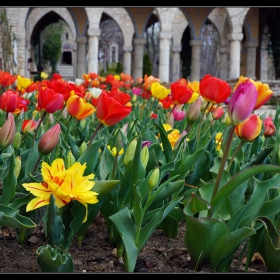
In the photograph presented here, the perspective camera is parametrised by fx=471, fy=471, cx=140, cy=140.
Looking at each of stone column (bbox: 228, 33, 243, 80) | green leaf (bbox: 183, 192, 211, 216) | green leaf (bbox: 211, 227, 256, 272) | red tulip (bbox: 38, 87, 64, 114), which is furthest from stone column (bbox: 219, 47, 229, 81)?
green leaf (bbox: 211, 227, 256, 272)

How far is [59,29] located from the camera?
42906 millimetres

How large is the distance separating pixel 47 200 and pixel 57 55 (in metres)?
42.4

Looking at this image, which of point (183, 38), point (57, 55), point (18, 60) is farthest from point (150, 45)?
point (18, 60)

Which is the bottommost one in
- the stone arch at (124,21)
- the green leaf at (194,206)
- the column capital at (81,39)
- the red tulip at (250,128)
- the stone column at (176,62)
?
Result: the green leaf at (194,206)

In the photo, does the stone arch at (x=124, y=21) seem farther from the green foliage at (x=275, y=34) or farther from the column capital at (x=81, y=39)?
the green foliage at (x=275, y=34)

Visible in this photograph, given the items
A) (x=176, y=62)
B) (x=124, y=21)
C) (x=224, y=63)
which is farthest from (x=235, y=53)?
(x=124, y=21)

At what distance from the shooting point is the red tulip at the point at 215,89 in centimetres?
166

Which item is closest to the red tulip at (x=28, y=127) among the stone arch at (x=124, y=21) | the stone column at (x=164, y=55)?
the stone column at (x=164, y=55)

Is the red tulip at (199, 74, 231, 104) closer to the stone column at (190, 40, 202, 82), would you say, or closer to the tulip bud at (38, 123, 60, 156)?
the tulip bud at (38, 123, 60, 156)

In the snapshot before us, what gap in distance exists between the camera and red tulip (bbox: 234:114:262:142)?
52.7 inches

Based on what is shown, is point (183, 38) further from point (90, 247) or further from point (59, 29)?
point (90, 247)

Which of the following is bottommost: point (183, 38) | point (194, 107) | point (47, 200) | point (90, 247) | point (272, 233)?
point (90, 247)

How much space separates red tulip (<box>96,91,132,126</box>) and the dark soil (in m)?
0.38

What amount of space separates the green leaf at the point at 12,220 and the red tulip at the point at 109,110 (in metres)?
0.40
